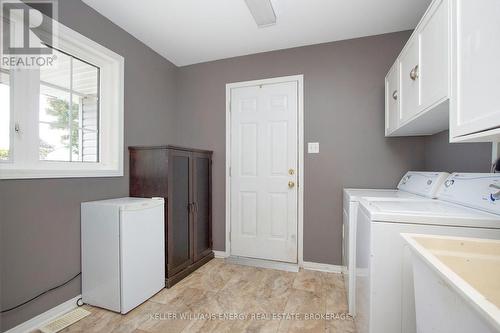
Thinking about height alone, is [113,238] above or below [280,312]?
above

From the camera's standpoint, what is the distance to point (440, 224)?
1.08m

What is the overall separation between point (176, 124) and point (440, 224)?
2.97 m

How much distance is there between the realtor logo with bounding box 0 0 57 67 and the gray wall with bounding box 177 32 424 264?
6.04ft

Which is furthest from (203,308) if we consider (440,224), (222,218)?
(440,224)

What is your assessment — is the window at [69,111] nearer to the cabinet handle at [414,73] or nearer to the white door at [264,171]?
the white door at [264,171]

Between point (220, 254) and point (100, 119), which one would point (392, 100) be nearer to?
point (220, 254)


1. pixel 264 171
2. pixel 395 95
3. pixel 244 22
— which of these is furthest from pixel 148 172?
pixel 395 95

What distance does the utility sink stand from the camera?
455 millimetres

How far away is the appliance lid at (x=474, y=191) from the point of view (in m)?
1.10

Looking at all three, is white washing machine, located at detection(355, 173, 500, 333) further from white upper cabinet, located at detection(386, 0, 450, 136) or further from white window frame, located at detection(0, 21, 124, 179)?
white window frame, located at detection(0, 21, 124, 179)

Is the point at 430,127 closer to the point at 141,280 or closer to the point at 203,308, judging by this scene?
the point at 203,308

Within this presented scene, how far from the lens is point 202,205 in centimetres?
277

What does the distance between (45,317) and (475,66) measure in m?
2.88

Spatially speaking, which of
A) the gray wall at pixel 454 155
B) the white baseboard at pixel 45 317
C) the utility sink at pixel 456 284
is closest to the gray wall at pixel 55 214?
the white baseboard at pixel 45 317
